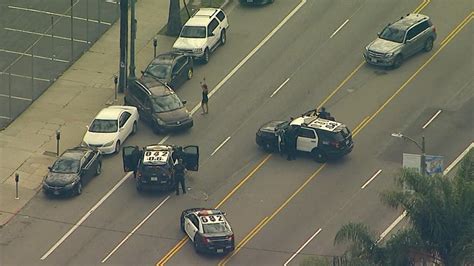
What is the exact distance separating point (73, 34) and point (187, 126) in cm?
1294

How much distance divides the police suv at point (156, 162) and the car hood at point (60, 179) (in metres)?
2.57

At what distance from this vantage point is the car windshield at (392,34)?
82.7 m

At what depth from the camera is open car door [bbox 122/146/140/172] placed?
7344 centimetres

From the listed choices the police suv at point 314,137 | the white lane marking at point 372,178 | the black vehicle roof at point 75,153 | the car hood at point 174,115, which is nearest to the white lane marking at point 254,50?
the car hood at point 174,115

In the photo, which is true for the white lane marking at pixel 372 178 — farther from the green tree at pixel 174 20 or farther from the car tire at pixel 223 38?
the green tree at pixel 174 20

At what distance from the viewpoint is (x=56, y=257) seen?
225ft

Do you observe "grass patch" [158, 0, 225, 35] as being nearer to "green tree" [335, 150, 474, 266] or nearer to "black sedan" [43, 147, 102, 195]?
"black sedan" [43, 147, 102, 195]

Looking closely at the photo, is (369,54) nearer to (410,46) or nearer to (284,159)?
(410,46)

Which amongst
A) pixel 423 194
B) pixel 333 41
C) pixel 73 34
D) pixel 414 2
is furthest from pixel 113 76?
pixel 423 194

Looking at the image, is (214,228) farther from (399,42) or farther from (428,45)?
(428,45)

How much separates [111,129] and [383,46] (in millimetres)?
14942

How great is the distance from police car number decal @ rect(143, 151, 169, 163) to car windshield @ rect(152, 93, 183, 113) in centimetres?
518

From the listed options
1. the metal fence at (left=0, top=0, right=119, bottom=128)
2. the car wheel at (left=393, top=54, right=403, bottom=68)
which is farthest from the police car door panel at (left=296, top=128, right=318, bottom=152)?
the metal fence at (left=0, top=0, right=119, bottom=128)

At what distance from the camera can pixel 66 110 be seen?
81.2 meters
